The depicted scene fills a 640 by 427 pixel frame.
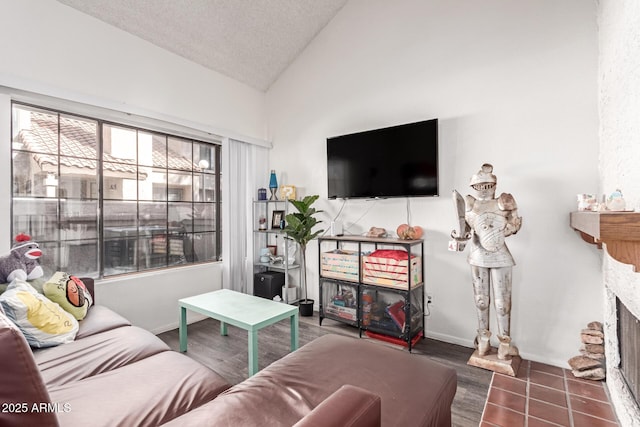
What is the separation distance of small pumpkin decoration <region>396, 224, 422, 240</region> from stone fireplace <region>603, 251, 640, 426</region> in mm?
1269

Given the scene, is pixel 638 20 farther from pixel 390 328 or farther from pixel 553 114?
pixel 390 328

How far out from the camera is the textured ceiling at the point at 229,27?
267 centimetres

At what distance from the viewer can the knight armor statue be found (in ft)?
7.02

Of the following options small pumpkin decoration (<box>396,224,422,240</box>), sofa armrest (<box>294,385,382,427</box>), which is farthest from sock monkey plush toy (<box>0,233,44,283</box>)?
small pumpkin decoration (<box>396,224,422,240</box>)

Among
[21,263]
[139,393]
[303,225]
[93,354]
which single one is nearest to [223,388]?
[139,393]

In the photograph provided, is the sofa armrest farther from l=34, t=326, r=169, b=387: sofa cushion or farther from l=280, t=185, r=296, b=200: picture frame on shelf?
l=280, t=185, r=296, b=200: picture frame on shelf

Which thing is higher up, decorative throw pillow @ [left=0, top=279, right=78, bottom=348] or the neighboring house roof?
the neighboring house roof

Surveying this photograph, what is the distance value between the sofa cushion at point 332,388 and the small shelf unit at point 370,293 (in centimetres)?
112

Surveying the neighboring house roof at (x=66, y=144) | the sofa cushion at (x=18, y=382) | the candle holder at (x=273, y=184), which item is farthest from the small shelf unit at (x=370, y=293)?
the sofa cushion at (x=18, y=382)

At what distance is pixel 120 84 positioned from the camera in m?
2.70

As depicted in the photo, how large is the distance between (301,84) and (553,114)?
8.64ft

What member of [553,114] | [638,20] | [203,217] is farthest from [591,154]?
[203,217]

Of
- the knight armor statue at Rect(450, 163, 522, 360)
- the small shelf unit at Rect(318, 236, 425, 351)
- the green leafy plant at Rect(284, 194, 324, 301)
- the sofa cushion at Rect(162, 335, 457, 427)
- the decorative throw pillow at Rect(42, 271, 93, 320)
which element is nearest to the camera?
the sofa cushion at Rect(162, 335, 457, 427)

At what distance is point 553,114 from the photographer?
2.25 meters
